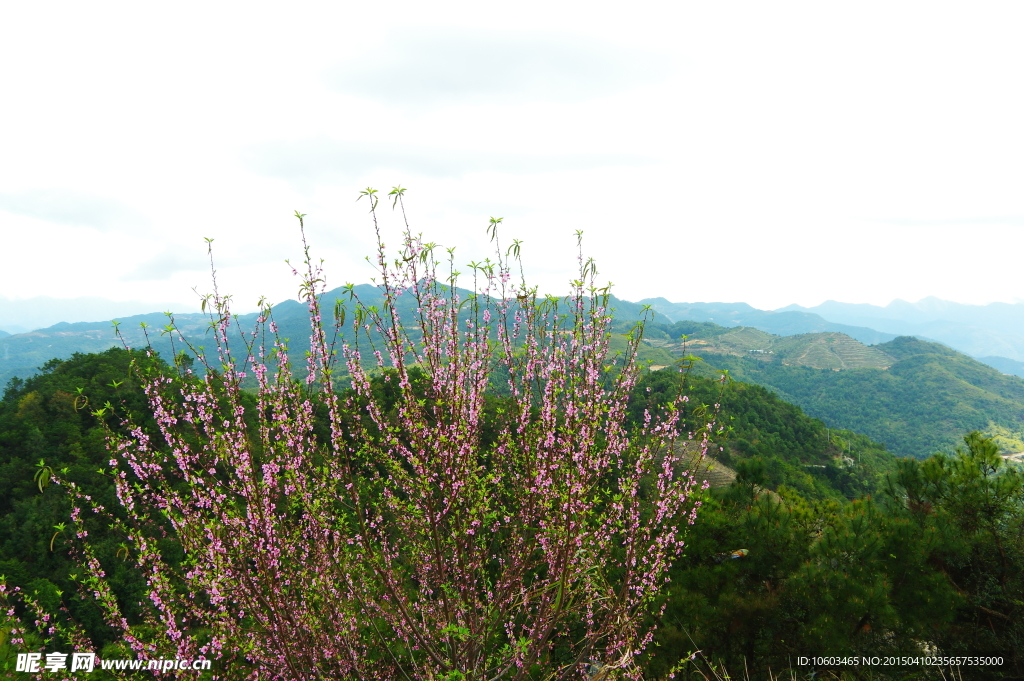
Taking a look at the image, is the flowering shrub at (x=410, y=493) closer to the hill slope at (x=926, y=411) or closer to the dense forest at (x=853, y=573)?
the dense forest at (x=853, y=573)

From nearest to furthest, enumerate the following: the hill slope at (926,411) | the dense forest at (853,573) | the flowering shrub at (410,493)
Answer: the flowering shrub at (410,493), the dense forest at (853,573), the hill slope at (926,411)

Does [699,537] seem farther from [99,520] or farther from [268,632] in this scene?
[99,520]

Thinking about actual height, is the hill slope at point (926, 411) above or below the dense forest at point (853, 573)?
below

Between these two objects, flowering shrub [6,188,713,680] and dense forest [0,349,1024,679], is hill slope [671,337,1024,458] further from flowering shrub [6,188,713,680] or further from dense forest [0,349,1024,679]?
flowering shrub [6,188,713,680]

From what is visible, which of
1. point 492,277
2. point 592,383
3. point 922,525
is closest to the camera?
point 592,383

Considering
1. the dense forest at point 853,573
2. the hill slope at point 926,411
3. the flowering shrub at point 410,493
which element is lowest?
the hill slope at point 926,411

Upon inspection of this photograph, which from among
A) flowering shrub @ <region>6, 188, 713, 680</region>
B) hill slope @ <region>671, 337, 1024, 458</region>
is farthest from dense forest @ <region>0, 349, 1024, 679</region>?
hill slope @ <region>671, 337, 1024, 458</region>

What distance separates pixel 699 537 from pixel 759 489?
3115 mm

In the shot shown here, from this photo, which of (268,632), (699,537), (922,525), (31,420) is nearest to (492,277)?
(268,632)

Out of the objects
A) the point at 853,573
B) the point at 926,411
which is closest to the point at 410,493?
the point at 853,573

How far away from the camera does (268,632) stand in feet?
16.8

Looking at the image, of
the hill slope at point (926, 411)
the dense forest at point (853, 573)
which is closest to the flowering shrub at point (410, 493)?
the dense forest at point (853, 573)

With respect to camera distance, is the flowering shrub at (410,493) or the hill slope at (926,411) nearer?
the flowering shrub at (410,493)

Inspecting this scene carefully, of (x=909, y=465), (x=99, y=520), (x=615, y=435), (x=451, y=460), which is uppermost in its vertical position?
(x=451, y=460)
